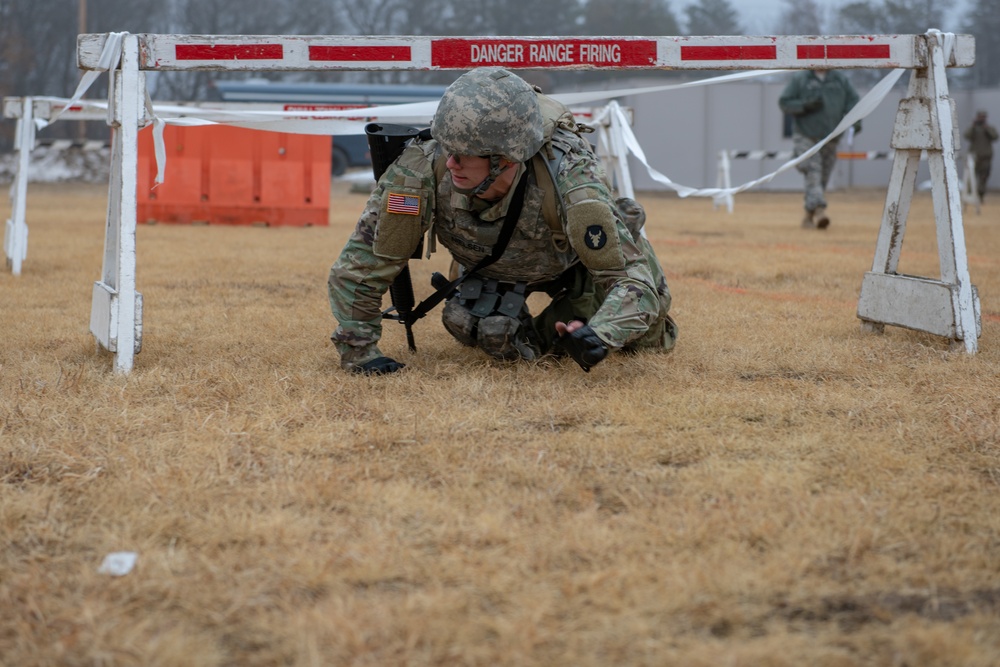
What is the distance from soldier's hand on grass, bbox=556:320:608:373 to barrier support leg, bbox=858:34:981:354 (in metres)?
1.56

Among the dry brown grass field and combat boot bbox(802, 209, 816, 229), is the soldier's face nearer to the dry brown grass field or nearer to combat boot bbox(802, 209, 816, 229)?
the dry brown grass field

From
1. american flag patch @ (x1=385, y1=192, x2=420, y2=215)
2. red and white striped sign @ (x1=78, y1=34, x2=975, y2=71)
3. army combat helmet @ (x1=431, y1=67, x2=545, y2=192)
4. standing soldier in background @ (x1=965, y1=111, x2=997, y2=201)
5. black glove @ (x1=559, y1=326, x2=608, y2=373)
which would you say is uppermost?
standing soldier in background @ (x1=965, y1=111, x2=997, y2=201)

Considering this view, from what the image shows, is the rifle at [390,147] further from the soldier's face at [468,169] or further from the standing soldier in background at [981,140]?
the standing soldier in background at [981,140]

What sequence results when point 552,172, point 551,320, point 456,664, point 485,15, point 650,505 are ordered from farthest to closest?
point 485,15 < point 551,320 < point 552,172 < point 650,505 < point 456,664

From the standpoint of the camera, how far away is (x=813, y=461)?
2.94m

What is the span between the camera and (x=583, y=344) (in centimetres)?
359

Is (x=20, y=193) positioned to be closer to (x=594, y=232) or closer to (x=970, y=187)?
(x=594, y=232)

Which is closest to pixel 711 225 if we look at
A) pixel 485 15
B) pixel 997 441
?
pixel 997 441

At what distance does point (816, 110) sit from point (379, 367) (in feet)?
31.3

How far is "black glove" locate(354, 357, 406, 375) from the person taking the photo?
3.97 m

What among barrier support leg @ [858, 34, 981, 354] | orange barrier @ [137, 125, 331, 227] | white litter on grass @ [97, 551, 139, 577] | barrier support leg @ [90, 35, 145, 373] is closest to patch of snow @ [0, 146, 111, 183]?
orange barrier @ [137, 125, 331, 227]

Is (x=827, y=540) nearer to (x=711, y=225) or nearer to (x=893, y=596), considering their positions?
(x=893, y=596)

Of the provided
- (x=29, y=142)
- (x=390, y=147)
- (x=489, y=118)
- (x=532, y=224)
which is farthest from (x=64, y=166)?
(x=489, y=118)

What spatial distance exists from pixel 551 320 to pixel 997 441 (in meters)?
1.80
